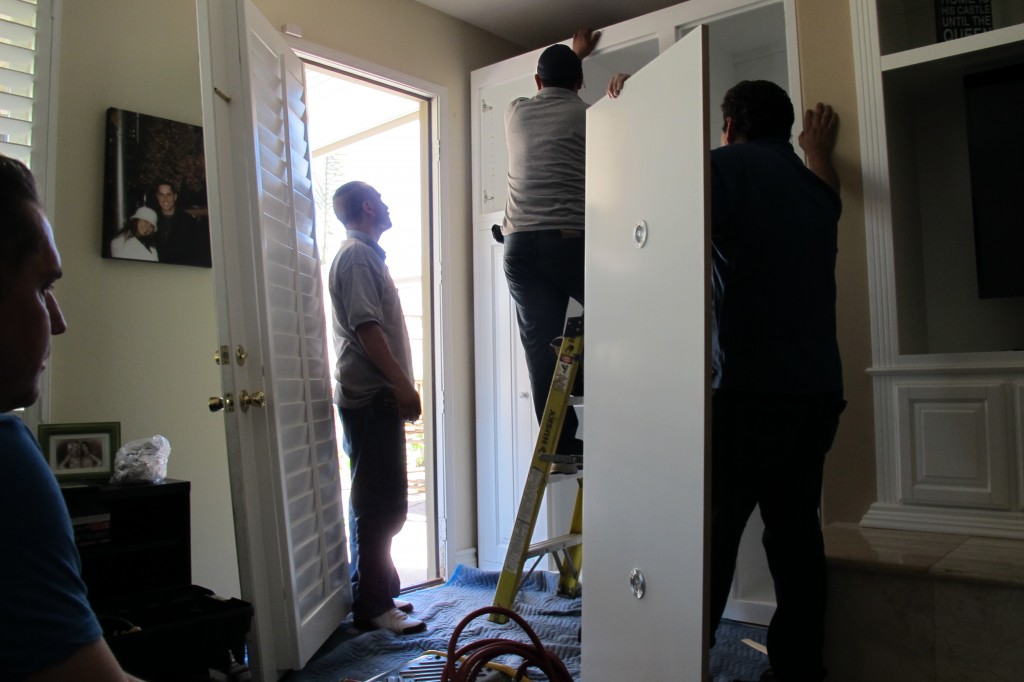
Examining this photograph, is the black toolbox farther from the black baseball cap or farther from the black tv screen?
the black tv screen

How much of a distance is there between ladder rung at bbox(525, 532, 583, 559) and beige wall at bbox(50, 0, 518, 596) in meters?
1.25

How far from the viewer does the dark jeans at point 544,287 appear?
2027 mm

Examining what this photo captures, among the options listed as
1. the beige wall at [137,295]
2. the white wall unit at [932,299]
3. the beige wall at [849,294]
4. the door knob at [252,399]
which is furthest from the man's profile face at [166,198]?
the white wall unit at [932,299]

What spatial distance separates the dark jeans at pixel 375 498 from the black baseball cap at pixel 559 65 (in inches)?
46.4

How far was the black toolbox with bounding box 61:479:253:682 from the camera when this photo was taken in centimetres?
173

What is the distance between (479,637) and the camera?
235 cm

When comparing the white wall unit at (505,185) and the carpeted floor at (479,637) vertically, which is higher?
the white wall unit at (505,185)

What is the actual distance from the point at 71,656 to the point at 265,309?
1.61 m

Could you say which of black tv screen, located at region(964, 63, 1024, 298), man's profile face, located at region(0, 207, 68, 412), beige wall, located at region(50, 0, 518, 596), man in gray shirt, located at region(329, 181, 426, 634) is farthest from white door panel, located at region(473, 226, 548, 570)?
man's profile face, located at region(0, 207, 68, 412)

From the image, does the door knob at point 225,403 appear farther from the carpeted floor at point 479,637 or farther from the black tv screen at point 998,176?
the black tv screen at point 998,176

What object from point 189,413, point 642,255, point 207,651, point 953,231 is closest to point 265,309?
point 189,413

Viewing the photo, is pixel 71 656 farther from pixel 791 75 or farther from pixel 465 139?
pixel 465 139

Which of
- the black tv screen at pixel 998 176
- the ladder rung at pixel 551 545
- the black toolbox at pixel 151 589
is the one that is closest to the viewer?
the black toolbox at pixel 151 589

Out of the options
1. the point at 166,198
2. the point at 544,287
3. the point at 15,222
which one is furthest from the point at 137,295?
the point at 15,222
